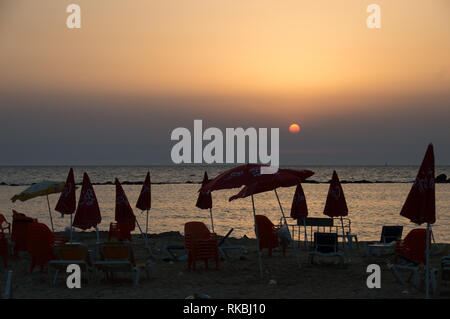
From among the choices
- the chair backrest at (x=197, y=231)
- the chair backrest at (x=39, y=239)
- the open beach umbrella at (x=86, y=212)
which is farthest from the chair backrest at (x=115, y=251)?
the chair backrest at (x=197, y=231)

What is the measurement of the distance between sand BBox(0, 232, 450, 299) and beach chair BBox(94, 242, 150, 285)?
292 mm

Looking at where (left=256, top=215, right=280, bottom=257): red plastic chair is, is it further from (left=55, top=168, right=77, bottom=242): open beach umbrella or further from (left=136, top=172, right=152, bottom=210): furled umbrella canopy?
(left=55, top=168, right=77, bottom=242): open beach umbrella

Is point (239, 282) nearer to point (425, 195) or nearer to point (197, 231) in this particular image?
point (197, 231)

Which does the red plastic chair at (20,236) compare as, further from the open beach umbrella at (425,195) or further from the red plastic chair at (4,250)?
the open beach umbrella at (425,195)

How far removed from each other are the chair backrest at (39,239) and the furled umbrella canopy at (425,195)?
6.65 meters

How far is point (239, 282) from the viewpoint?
384 inches

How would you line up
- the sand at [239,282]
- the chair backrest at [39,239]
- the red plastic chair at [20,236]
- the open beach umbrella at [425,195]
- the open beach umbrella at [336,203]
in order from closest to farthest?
the open beach umbrella at [425,195], the sand at [239,282], the chair backrest at [39,239], the red plastic chair at [20,236], the open beach umbrella at [336,203]

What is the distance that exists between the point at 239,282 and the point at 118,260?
2.26 meters

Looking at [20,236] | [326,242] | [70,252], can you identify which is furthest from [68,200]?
[326,242]

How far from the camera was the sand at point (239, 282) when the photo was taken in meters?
8.63

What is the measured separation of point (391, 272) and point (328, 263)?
157cm
